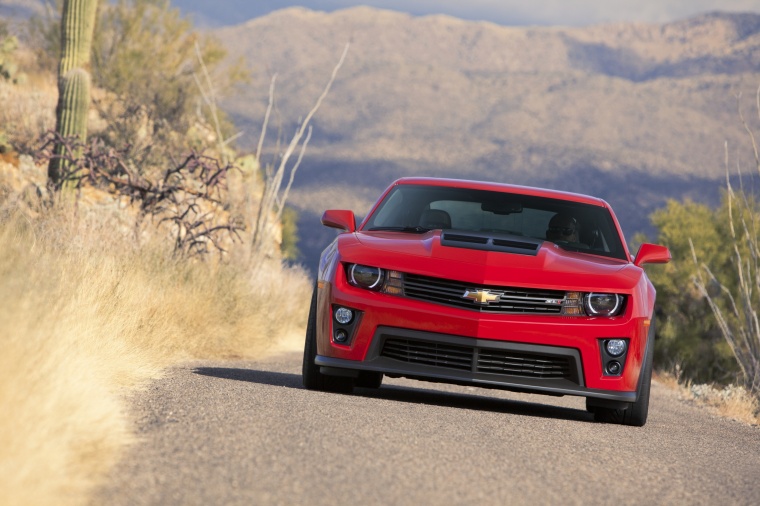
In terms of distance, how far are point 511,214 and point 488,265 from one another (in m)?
→ 2.18

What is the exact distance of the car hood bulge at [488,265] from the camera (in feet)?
25.8

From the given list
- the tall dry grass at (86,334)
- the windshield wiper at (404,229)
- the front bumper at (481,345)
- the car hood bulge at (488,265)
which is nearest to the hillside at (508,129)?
the tall dry grass at (86,334)

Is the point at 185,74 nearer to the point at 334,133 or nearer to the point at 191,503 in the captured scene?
the point at 191,503

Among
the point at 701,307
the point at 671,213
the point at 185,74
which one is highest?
the point at 185,74

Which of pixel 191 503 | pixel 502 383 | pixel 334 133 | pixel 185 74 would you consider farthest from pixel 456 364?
pixel 334 133

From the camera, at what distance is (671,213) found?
46.5 metres

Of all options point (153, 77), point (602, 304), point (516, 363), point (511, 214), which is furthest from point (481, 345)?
point (153, 77)

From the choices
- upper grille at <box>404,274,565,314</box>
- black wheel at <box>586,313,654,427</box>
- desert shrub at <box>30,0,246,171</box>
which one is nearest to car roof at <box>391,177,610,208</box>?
black wheel at <box>586,313,654,427</box>

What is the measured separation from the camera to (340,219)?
9.30 m

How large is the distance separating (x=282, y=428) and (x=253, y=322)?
9.03m

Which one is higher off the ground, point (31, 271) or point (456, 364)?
point (31, 271)

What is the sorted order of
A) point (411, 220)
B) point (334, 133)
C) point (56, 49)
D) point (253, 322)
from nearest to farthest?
1. point (411, 220)
2. point (253, 322)
3. point (56, 49)
4. point (334, 133)

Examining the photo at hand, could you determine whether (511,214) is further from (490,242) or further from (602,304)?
(602,304)

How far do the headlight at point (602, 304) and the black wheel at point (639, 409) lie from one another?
1.30ft
